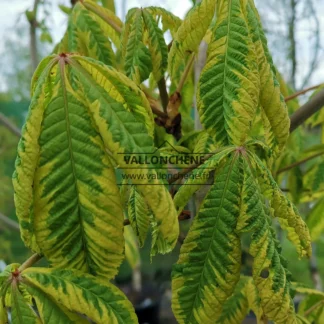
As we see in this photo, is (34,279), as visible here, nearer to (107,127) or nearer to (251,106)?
(107,127)

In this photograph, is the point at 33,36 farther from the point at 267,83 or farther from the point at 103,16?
the point at 267,83

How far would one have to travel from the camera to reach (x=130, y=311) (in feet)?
1.54

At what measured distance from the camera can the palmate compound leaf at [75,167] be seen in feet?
1.41

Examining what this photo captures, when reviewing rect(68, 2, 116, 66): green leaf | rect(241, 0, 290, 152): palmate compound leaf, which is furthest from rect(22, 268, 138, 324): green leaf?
rect(68, 2, 116, 66): green leaf

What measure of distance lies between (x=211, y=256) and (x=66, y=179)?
0.20 meters

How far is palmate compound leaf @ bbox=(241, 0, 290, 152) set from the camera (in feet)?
1.68

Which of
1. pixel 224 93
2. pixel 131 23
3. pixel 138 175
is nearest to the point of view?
pixel 138 175

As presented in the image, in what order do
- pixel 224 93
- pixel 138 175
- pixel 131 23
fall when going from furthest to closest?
pixel 131 23 → pixel 224 93 → pixel 138 175

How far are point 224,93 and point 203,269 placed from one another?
0.21 meters

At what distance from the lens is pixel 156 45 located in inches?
24.3

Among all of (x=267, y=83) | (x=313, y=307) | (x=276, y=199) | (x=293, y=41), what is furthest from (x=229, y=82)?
(x=293, y=41)

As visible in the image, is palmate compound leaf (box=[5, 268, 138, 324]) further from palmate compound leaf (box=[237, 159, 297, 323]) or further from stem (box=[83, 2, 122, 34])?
stem (box=[83, 2, 122, 34])

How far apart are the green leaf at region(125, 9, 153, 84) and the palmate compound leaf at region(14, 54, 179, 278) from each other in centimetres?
16

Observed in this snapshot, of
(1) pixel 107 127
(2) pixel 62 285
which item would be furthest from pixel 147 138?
(2) pixel 62 285
